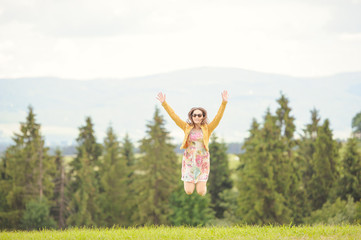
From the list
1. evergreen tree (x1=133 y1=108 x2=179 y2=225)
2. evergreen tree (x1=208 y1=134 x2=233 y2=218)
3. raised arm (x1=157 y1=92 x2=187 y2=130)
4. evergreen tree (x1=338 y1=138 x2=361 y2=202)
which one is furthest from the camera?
evergreen tree (x1=208 y1=134 x2=233 y2=218)

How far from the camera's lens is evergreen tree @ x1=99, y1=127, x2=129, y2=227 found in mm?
53350

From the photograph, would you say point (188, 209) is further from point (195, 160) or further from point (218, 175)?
point (195, 160)

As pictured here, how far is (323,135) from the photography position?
55656 mm

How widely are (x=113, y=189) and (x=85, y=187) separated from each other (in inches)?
150

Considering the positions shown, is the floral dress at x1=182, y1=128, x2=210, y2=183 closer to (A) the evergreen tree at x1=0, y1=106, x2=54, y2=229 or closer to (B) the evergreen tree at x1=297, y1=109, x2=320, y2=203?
(A) the evergreen tree at x1=0, y1=106, x2=54, y2=229

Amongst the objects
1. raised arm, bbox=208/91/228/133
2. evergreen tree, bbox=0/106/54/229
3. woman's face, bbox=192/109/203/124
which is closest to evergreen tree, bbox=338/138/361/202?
evergreen tree, bbox=0/106/54/229

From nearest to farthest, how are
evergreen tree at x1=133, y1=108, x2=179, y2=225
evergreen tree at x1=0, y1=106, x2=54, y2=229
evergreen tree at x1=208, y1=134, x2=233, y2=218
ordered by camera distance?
evergreen tree at x1=0, y1=106, x2=54, y2=229 → evergreen tree at x1=133, y1=108, x2=179, y2=225 → evergreen tree at x1=208, y1=134, x2=233, y2=218

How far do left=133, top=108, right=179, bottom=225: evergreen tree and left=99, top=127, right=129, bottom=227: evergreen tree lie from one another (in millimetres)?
3049

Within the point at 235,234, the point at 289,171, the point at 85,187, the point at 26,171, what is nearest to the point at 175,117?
the point at 235,234

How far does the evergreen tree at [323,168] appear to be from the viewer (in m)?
54.2

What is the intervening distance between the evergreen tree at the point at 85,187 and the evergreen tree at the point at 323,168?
24898mm

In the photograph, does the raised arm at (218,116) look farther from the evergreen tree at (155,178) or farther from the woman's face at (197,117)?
the evergreen tree at (155,178)

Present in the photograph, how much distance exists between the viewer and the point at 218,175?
58469mm

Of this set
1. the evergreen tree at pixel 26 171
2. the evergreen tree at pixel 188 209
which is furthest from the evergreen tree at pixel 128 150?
the evergreen tree at pixel 188 209
